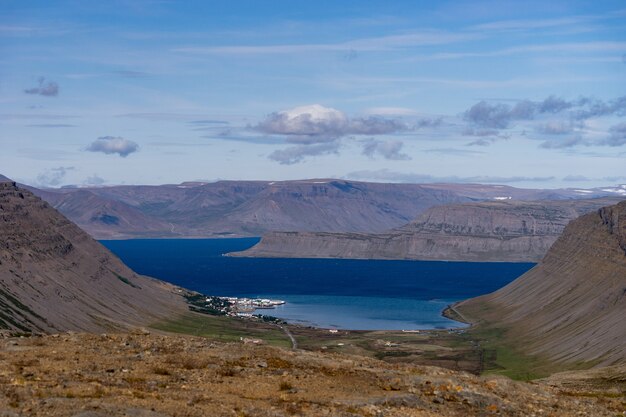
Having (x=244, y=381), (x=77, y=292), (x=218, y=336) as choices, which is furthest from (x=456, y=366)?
(x=244, y=381)

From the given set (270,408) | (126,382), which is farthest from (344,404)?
(126,382)

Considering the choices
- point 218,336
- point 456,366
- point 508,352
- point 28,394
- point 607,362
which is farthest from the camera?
point 218,336

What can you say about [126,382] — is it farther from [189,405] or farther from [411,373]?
[411,373]

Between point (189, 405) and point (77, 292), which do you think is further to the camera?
point (77, 292)

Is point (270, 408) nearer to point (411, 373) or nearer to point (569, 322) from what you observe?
point (411, 373)

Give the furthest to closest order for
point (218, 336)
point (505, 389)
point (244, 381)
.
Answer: point (218, 336) < point (505, 389) < point (244, 381)

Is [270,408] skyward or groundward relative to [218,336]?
skyward
